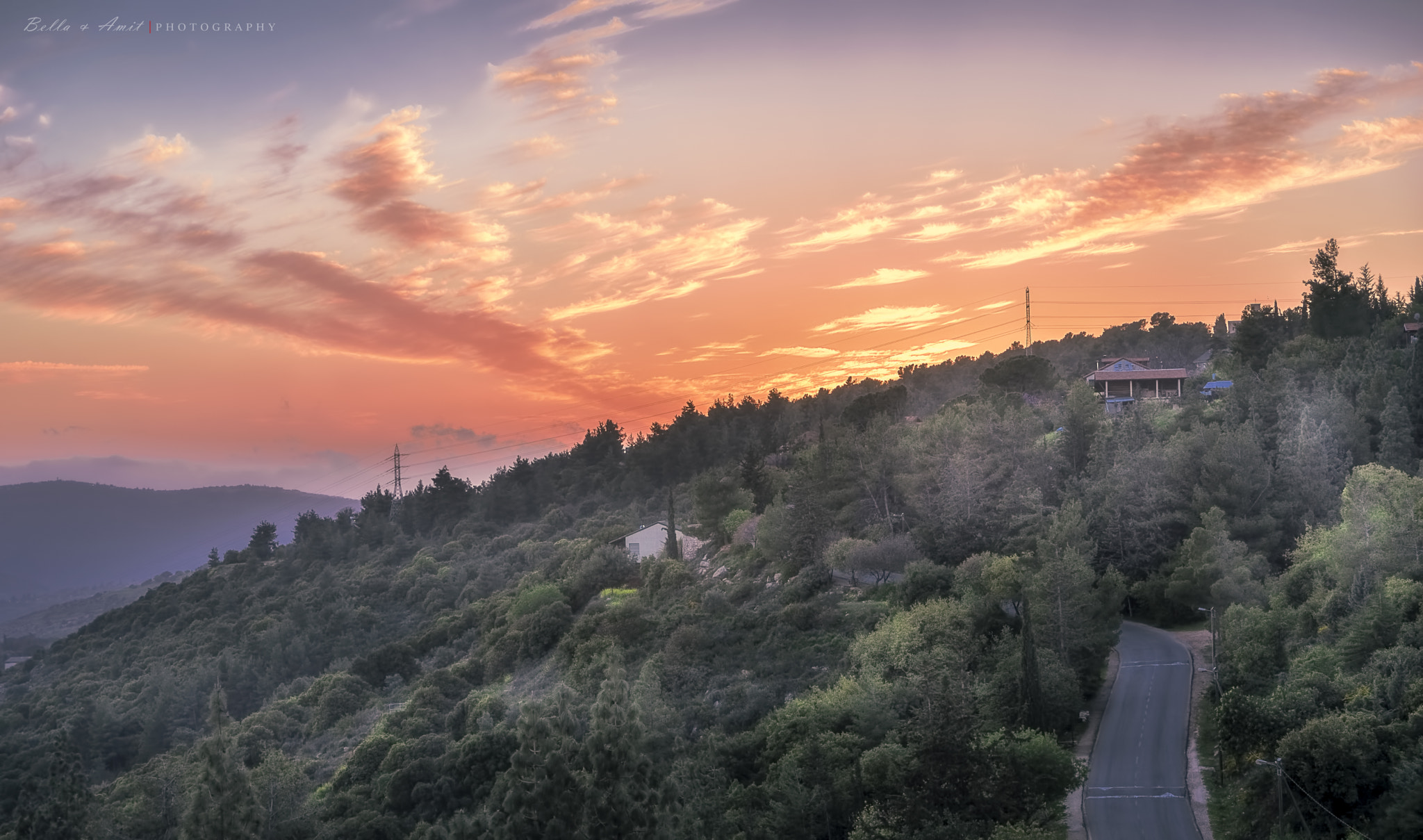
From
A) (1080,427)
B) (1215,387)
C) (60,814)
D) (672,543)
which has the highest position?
(1215,387)

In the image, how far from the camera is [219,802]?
29.2 m

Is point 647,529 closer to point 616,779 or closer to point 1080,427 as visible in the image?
point 1080,427

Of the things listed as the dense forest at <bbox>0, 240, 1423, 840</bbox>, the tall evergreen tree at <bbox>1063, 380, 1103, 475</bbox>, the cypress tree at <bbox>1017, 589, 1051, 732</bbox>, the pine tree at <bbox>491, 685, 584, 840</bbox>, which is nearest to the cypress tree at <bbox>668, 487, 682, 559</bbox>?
the dense forest at <bbox>0, 240, 1423, 840</bbox>

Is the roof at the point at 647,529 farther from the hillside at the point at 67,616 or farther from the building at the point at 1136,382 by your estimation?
the hillside at the point at 67,616

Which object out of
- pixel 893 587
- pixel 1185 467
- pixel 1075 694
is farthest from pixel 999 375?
pixel 1075 694

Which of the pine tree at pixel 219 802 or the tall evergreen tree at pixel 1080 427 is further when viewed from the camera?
the tall evergreen tree at pixel 1080 427

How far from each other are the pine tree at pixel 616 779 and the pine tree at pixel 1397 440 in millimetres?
42194

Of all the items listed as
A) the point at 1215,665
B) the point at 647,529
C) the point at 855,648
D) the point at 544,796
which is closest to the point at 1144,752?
the point at 1215,665

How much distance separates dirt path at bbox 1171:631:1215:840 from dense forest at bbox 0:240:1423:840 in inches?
21.8

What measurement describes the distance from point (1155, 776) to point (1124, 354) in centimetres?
9040

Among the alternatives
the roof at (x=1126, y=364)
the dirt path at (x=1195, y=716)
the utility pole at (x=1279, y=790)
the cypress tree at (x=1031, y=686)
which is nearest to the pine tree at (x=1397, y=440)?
the dirt path at (x=1195, y=716)

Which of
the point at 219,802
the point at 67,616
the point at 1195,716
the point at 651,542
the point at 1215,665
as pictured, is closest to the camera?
the point at 219,802

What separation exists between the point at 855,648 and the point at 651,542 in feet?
115

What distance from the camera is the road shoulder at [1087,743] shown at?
29.9 meters
